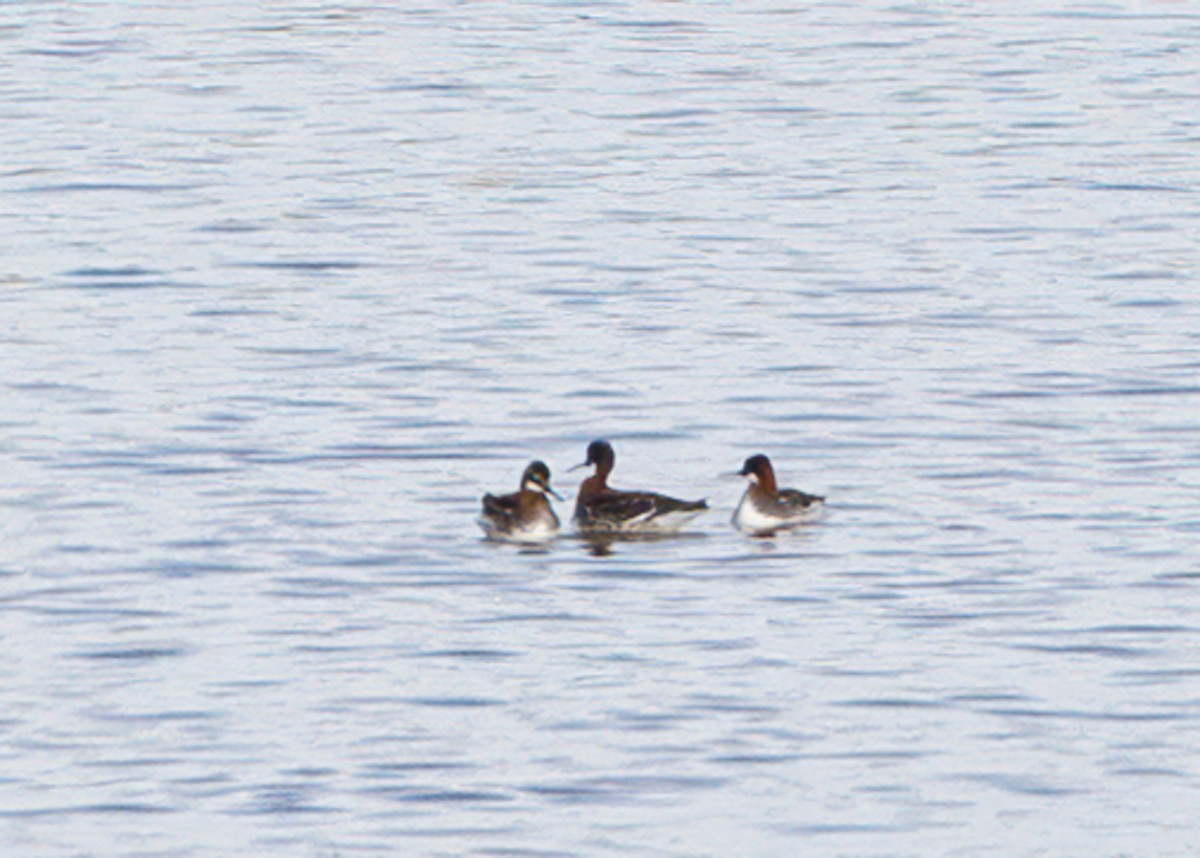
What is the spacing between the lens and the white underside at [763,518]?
19672 mm

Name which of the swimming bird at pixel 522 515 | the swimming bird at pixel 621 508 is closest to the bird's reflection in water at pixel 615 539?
the swimming bird at pixel 621 508

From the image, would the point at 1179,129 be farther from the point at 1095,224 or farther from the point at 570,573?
the point at 570,573

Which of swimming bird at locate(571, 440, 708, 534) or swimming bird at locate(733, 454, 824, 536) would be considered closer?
swimming bird at locate(733, 454, 824, 536)

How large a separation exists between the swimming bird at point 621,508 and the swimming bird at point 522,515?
395mm

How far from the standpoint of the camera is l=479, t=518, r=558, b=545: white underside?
19.5 metres

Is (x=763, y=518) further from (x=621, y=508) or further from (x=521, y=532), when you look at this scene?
(x=521, y=532)

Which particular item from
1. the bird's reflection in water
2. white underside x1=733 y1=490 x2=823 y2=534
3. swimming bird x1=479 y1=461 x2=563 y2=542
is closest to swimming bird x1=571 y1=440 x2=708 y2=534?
the bird's reflection in water

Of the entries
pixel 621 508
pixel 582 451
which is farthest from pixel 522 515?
pixel 582 451

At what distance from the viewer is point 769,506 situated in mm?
19750

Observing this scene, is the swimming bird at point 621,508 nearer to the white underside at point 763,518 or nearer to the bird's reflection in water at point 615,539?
the bird's reflection in water at point 615,539

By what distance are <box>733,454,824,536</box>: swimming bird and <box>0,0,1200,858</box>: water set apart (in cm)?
17

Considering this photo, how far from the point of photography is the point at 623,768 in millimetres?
14664

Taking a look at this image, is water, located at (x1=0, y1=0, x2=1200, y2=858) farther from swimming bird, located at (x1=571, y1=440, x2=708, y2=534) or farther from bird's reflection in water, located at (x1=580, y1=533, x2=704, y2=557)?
swimming bird, located at (x1=571, y1=440, x2=708, y2=534)

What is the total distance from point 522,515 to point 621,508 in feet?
2.57
